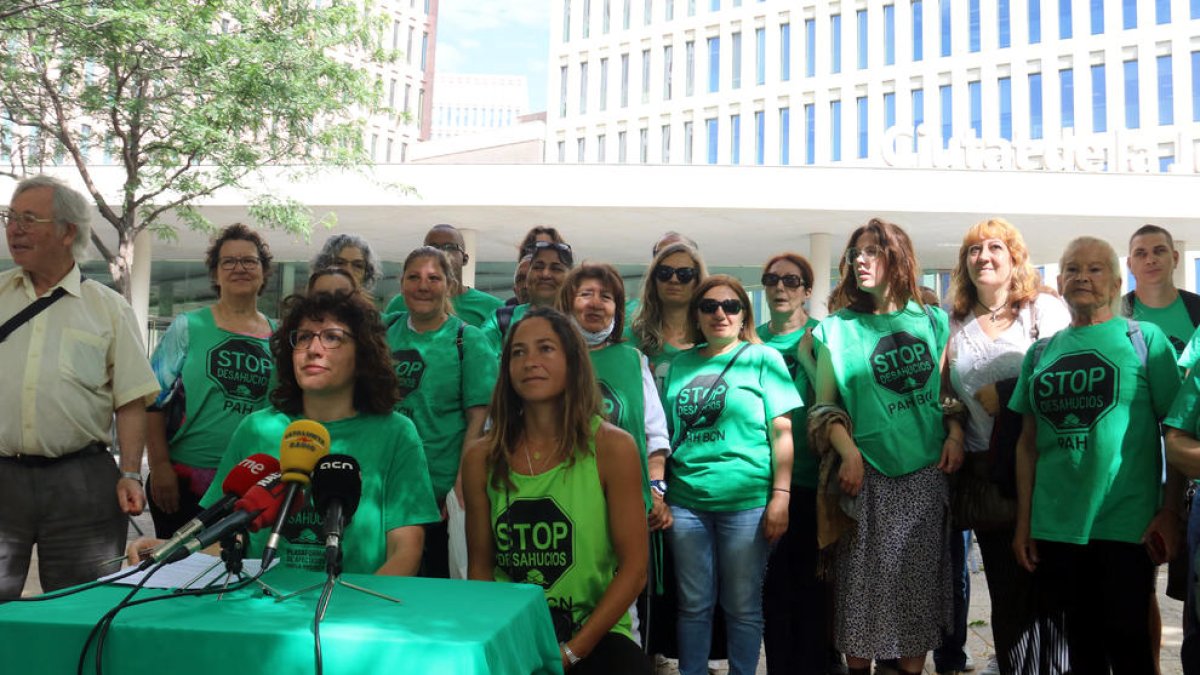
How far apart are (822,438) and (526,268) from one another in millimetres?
1986

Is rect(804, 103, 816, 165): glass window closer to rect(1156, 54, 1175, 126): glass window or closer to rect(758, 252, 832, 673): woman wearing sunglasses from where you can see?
rect(1156, 54, 1175, 126): glass window

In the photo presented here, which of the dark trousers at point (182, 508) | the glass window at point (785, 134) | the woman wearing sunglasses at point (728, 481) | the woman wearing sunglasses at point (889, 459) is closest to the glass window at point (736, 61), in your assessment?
the glass window at point (785, 134)

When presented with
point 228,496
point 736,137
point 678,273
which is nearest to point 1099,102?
point 736,137

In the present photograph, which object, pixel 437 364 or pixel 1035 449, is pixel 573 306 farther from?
pixel 1035 449

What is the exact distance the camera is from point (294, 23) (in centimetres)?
1366

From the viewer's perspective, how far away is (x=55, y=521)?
405cm

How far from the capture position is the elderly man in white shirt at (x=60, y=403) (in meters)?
4.03

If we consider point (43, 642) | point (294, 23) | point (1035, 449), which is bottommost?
point (43, 642)

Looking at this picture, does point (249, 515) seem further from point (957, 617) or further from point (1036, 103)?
point (1036, 103)

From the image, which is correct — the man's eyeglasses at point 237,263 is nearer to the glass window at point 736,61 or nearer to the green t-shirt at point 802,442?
the green t-shirt at point 802,442

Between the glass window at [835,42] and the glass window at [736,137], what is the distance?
5348 mm

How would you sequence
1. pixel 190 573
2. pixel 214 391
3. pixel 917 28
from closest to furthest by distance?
pixel 190 573, pixel 214 391, pixel 917 28

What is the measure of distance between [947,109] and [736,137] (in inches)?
411

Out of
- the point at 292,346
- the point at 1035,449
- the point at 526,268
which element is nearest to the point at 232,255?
the point at 292,346
